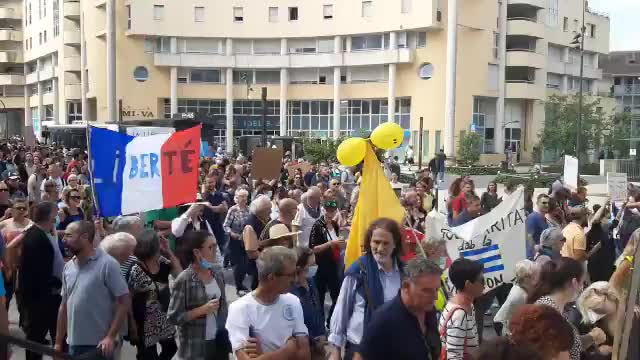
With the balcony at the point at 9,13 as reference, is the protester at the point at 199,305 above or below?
below

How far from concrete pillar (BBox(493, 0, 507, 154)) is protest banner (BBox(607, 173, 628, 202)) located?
46153mm

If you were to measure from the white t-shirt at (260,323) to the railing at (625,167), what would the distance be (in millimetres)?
41486

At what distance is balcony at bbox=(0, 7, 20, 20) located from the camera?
8706 cm

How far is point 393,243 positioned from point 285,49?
192ft

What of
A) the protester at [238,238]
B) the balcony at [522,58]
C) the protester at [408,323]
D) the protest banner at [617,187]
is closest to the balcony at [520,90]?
the balcony at [522,58]

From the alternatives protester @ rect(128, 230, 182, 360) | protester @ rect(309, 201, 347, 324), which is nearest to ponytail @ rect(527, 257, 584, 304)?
protester @ rect(128, 230, 182, 360)

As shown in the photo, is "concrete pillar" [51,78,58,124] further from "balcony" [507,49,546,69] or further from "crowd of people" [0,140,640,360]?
"crowd of people" [0,140,640,360]

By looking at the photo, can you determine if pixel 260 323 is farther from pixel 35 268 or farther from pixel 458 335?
pixel 35 268

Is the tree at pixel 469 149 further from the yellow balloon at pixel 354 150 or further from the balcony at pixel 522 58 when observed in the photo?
the yellow balloon at pixel 354 150

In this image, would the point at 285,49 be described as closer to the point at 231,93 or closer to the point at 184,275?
the point at 231,93

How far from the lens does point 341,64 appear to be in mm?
60781

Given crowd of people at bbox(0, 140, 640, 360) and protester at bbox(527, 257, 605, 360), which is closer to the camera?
crowd of people at bbox(0, 140, 640, 360)

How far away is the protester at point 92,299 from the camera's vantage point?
211 inches

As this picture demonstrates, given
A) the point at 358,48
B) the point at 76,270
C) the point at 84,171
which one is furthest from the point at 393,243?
the point at 358,48
